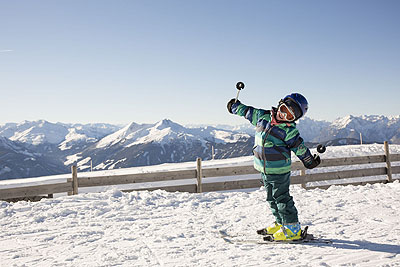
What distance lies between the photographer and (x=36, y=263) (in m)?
3.44

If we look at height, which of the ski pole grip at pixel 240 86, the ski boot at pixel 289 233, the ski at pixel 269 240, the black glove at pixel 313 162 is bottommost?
the ski at pixel 269 240

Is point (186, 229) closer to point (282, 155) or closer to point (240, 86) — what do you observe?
point (282, 155)

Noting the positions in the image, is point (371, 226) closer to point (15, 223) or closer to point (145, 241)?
point (145, 241)

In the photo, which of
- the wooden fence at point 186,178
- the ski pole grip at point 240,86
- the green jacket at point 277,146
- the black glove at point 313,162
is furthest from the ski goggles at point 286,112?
the wooden fence at point 186,178

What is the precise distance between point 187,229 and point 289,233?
159cm

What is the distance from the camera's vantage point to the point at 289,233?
154 inches

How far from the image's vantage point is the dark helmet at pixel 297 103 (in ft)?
12.6

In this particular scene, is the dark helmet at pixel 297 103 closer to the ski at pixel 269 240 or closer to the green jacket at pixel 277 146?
the green jacket at pixel 277 146

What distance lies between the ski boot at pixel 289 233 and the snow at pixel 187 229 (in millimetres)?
152

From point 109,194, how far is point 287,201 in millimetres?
4804

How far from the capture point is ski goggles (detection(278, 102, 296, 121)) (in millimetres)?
3853

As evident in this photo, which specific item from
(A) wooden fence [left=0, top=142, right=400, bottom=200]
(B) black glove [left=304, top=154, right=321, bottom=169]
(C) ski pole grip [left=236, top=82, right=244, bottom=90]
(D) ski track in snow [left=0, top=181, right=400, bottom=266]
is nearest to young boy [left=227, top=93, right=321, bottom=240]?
(B) black glove [left=304, top=154, right=321, bottom=169]

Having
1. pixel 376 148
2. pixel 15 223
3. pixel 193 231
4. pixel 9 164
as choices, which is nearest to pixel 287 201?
pixel 193 231

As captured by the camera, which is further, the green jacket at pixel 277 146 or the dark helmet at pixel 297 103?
the green jacket at pixel 277 146
